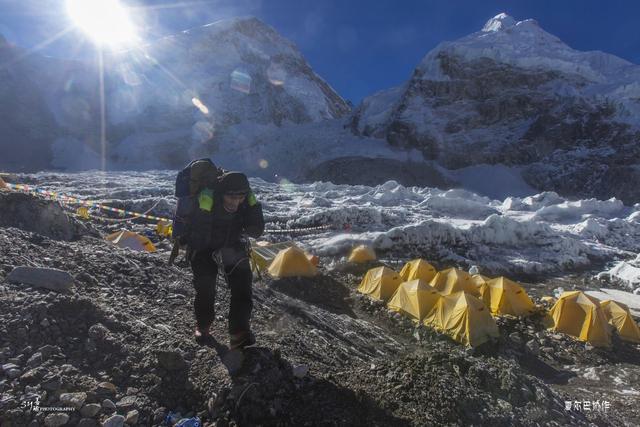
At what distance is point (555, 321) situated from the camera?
10.6 meters

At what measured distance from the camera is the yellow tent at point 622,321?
33.6 ft

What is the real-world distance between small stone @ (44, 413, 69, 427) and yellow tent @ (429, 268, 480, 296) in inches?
413

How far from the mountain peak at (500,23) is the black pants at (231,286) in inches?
3738

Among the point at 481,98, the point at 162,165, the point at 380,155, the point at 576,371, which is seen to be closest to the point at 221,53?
the point at 162,165

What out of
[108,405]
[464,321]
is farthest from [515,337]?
[108,405]

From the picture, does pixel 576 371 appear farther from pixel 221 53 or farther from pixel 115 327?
pixel 221 53

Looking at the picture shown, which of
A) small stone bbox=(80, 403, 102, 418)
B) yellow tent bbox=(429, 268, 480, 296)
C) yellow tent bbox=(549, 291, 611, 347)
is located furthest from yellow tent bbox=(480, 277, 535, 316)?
small stone bbox=(80, 403, 102, 418)

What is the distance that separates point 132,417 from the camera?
2699 mm

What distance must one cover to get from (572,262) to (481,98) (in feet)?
189

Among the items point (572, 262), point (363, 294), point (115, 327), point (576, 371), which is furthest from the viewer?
point (572, 262)

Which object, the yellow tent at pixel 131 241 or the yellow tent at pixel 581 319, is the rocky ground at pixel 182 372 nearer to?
the yellow tent at pixel 581 319

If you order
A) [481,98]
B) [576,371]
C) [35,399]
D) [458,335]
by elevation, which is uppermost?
[481,98]

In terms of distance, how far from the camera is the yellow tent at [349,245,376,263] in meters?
15.2

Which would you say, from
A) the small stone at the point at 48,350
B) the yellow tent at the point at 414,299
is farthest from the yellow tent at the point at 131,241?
the small stone at the point at 48,350
